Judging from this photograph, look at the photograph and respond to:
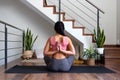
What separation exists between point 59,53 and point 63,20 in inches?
82.9

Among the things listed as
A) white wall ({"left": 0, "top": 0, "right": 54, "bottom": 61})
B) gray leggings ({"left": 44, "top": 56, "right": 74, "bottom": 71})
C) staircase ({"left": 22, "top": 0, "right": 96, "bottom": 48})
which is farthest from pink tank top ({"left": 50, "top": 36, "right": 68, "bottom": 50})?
white wall ({"left": 0, "top": 0, "right": 54, "bottom": 61})

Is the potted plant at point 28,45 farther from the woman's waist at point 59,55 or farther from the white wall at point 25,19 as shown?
the woman's waist at point 59,55

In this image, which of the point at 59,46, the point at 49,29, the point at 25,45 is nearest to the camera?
the point at 59,46

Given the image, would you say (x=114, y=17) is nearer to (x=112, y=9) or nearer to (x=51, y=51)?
(x=112, y=9)

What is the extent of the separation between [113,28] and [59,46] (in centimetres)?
365

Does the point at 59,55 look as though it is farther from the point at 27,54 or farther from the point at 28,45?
the point at 28,45

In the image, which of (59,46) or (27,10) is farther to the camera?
(27,10)

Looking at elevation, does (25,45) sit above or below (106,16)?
below

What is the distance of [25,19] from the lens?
7.71 metres

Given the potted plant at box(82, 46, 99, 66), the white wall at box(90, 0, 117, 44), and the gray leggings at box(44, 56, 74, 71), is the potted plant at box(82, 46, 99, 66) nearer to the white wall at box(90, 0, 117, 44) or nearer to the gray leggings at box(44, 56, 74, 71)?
the gray leggings at box(44, 56, 74, 71)

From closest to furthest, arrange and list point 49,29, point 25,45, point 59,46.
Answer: point 59,46
point 25,45
point 49,29

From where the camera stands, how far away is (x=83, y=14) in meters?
7.75

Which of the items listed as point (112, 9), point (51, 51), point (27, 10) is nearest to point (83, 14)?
point (112, 9)

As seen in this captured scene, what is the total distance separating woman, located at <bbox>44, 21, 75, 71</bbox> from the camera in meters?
4.49
